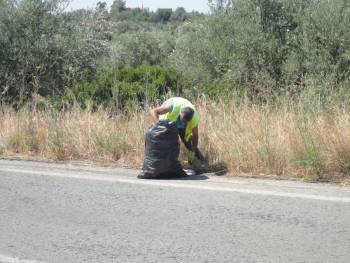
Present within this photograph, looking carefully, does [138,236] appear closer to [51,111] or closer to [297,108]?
[297,108]

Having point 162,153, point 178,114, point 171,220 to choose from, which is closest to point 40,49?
point 178,114

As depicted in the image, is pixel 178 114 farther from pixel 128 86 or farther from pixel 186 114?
pixel 128 86

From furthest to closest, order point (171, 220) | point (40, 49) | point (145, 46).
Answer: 1. point (145, 46)
2. point (40, 49)
3. point (171, 220)

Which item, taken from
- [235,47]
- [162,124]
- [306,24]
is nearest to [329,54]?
[306,24]

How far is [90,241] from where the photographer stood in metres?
5.10

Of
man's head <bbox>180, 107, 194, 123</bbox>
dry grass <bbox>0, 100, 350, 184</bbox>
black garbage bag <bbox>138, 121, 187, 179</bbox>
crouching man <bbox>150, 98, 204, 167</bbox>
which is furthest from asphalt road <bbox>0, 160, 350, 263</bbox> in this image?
man's head <bbox>180, 107, 194, 123</bbox>

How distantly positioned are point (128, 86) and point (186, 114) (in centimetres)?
565

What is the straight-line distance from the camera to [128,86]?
13.3 m

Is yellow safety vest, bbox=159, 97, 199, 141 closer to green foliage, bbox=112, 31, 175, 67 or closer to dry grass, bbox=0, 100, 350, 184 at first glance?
dry grass, bbox=0, 100, 350, 184

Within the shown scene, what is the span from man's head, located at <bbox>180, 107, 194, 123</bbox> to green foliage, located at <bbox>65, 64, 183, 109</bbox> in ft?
14.2


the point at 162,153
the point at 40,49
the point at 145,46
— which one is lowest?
the point at 162,153

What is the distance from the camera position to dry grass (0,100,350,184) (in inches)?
288

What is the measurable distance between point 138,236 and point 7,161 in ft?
15.0

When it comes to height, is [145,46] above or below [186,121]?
above
